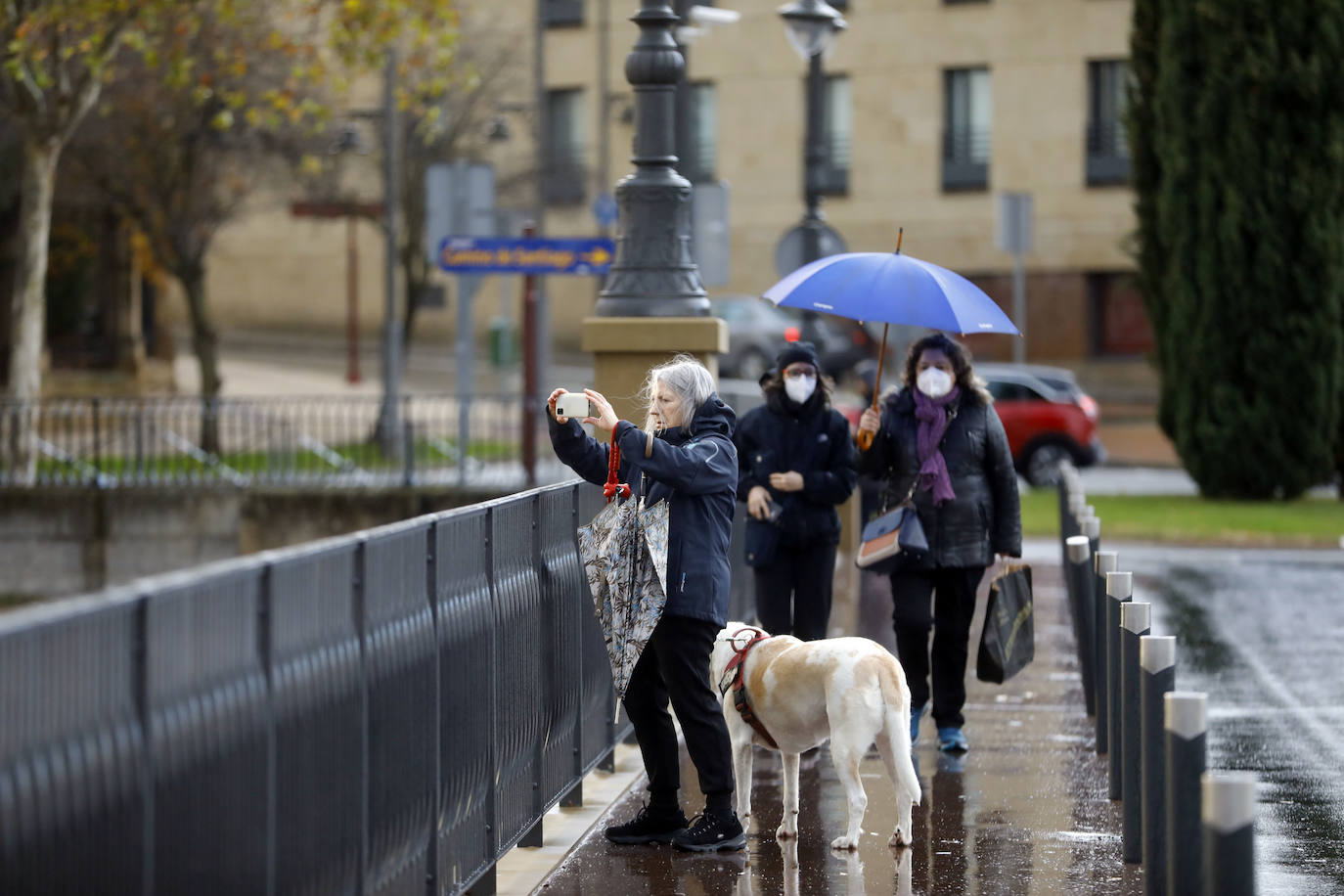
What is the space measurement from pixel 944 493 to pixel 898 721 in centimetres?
199

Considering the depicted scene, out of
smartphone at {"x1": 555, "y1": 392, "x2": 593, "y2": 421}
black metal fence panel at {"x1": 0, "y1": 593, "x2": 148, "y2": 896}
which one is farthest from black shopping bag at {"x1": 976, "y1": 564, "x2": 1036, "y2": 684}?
black metal fence panel at {"x1": 0, "y1": 593, "x2": 148, "y2": 896}

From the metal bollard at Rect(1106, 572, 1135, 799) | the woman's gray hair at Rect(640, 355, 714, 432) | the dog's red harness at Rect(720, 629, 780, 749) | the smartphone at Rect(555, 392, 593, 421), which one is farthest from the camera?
the metal bollard at Rect(1106, 572, 1135, 799)

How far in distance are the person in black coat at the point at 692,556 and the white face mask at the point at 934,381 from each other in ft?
6.13

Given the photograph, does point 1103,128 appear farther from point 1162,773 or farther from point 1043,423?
point 1162,773

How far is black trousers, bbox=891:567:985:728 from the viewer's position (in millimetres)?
8281

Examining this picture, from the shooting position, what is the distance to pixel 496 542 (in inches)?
235

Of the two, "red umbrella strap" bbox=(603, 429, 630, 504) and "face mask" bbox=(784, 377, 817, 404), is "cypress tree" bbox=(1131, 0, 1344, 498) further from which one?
"red umbrella strap" bbox=(603, 429, 630, 504)

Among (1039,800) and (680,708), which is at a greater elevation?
(680,708)

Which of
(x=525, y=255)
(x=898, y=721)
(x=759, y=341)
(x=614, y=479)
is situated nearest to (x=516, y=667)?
(x=614, y=479)

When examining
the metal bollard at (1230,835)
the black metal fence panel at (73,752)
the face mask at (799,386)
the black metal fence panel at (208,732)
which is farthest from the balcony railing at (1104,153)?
the black metal fence panel at (73,752)

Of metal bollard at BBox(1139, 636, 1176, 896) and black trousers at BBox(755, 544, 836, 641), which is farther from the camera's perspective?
black trousers at BBox(755, 544, 836, 641)

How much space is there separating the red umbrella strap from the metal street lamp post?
3.39 m

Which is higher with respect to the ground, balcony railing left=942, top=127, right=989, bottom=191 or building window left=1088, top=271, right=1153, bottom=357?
balcony railing left=942, top=127, right=989, bottom=191

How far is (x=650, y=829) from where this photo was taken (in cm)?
667
